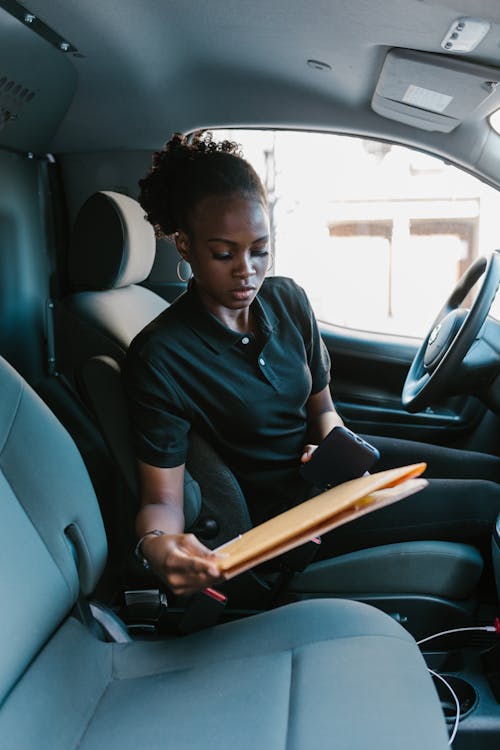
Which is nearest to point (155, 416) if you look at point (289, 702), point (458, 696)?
point (289, 702)

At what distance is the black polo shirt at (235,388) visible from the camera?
1386 millimetres

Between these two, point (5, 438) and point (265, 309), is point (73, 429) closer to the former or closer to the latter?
point (265, 309)

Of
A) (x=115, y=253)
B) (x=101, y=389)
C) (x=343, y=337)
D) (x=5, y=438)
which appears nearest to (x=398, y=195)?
(x=343, y=337)

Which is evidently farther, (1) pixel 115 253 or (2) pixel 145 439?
(1) pixel 115 253

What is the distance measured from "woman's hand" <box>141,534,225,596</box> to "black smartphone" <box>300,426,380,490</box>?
0.31 meters

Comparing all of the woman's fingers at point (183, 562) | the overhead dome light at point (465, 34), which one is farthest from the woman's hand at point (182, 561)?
the overhead dome light at point (465, 34)

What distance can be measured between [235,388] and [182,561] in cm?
45

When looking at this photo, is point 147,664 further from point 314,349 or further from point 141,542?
point 314,349

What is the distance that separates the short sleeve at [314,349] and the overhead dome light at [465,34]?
1.76 feet

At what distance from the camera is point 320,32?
4.86ft

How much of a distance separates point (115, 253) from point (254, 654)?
1.02 meters

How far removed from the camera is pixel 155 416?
54.1 inches

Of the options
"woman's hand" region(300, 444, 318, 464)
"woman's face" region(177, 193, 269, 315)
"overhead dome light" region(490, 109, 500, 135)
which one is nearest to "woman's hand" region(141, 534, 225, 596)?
"woman's hand" region(300, 444, 318, 464)

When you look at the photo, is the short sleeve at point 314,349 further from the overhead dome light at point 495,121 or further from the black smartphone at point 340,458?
the overhead dome light at point 495,121
